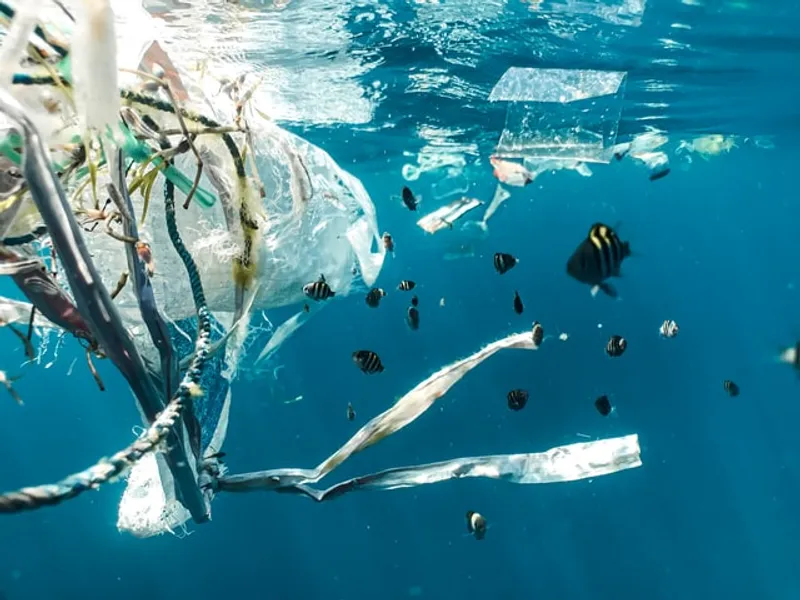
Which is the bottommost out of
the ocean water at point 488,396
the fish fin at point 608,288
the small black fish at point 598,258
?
the ocean water at point 488,396

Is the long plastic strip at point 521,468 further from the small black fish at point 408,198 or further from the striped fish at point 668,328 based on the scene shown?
the striped fish at point 668,328

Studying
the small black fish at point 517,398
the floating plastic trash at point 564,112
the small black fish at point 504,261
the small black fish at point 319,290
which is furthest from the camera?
the floating plastic trash at point 564,112

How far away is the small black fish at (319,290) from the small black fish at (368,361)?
1895 millimetres

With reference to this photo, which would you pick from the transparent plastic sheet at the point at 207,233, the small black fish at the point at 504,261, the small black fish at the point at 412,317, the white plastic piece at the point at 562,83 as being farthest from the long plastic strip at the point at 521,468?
the white plastic piece at the point at 562,83

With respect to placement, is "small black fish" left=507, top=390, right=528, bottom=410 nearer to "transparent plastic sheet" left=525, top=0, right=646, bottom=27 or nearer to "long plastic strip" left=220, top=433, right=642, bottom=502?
"long plastic strip" left=220, top=433, right=642, bottom=502

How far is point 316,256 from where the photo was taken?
170 inches

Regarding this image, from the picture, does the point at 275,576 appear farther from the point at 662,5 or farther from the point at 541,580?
the point at 662,5

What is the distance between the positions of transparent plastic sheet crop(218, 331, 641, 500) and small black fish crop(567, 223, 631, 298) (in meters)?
1.71

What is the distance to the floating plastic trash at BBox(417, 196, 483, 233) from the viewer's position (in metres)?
8.69

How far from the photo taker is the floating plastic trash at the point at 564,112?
11664mm

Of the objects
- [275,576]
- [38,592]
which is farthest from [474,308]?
[38,592]

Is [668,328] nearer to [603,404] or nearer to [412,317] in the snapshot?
[603,404]

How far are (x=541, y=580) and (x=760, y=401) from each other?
26.5 metres

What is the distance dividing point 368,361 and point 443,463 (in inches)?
179
